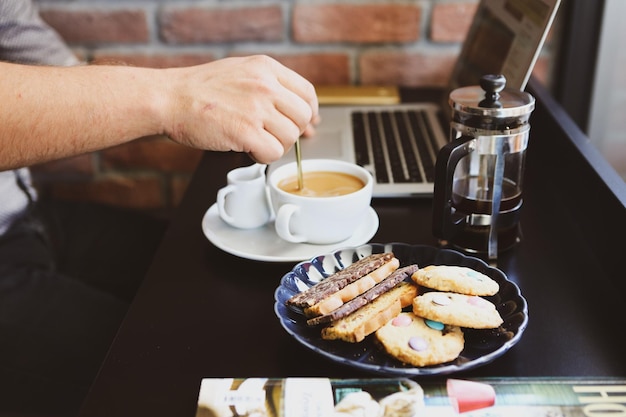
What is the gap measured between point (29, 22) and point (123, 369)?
83 centimetres

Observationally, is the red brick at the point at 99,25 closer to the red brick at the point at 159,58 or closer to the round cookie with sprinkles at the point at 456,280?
the red brick at the point at 159,58

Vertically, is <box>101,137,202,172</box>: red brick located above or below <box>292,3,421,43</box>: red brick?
below

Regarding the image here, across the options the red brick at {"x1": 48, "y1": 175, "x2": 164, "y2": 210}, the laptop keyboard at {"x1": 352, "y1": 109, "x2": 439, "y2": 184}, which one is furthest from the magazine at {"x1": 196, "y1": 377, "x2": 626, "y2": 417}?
the red brick at {"x1": 48, "y1": 175, "x2": 164, "y2": 210}

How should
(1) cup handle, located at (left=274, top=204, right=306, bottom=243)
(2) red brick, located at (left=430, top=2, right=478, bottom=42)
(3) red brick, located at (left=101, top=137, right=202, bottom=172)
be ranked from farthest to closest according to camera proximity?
(3) red brick, located at (left=101, top=137, right=202, bottom=172)
(2) red brick, located at (left=430, top=2, right=478, bottom=42)
(1) cup handle, located at (left=274, top=204, right=306, bottom=243)

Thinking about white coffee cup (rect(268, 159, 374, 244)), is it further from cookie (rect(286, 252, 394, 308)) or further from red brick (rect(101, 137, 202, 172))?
red brick (rect(101, 137, 202, 172))

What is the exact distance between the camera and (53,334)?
85cm

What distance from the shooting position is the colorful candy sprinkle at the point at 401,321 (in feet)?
1.90

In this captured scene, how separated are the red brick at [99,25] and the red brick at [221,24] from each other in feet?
0.16

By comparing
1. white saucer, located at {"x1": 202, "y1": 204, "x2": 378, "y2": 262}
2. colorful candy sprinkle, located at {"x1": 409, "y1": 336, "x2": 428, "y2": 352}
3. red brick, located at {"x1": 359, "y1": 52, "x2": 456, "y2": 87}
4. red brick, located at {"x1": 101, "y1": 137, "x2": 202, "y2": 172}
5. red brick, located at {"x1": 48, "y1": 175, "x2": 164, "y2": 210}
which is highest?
colorful candy sprinkle, located at {"x1": 409, "y1": 336, "x2": 428, "y2": 352}

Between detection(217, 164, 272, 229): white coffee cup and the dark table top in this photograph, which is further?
detection(217, 164, 272, 229): white coffee cup

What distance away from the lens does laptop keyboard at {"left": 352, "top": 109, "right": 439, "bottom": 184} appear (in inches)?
37.3

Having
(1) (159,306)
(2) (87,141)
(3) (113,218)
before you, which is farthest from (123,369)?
(3) (113,218)

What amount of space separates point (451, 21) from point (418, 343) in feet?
3.09

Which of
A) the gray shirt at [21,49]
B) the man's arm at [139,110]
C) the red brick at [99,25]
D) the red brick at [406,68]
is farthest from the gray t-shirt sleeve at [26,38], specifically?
the red brick at [406,68]
